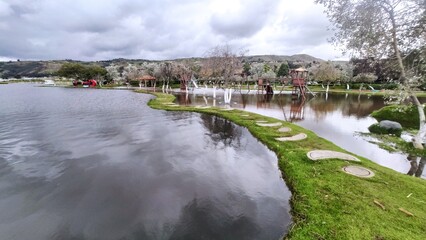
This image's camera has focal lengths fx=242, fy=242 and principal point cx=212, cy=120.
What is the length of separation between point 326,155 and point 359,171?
6.17 ft

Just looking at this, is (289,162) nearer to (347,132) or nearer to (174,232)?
(174,232)

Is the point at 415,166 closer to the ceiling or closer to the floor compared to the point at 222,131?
closer to the floor

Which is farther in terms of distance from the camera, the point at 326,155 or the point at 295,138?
the point at 295,138

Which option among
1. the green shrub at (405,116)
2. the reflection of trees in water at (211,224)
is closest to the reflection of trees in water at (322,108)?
the green shrub at (405,116)

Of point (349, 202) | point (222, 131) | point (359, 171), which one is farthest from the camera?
point (222, 131)

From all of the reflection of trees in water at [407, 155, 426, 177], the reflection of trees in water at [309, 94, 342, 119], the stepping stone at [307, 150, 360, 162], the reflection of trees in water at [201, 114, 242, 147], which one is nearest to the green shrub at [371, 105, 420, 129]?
the reflection of trees in water at [309, 94, 342, 119]

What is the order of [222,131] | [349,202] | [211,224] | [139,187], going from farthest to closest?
[222,131] < [139,187] < [349,202] < [211,224]

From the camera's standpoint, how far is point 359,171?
392 inches

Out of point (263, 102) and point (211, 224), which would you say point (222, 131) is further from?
point (263, 102)

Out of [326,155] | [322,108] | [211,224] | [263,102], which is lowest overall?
[211,224]

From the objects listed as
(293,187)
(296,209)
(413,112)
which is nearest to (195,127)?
(293,187)

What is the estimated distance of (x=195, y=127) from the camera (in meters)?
19.5

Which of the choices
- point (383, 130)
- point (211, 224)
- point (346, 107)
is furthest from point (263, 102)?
point (211, 224)

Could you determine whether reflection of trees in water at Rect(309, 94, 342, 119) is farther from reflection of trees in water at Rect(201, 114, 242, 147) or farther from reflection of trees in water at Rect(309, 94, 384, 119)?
reflection of trees in water at Rect(201, 114, 242, 147)
